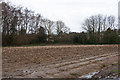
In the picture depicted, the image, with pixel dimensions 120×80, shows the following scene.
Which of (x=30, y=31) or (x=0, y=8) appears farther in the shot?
(x=30, y=31)

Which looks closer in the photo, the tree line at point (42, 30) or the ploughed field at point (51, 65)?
the ploughed field at point (51, 65)

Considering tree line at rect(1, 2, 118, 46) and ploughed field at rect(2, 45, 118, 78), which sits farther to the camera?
tree line at rect(1, 2, 118, 46)

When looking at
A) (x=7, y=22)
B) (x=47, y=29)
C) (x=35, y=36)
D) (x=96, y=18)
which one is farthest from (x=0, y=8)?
(x=96, y=18)

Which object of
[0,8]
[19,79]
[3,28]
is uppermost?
[0,8]

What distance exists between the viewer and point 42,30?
4519cm

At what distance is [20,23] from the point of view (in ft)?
127

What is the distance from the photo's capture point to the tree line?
32406mm

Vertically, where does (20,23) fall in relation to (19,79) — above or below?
above

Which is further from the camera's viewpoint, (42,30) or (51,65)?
(42,30)

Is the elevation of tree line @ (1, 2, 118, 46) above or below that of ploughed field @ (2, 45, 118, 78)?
above

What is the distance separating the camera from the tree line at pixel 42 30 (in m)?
32.4

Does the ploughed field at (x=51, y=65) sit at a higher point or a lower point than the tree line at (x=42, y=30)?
lower

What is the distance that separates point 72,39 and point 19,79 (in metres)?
39.9

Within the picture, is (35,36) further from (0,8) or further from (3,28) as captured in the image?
(0,8)
